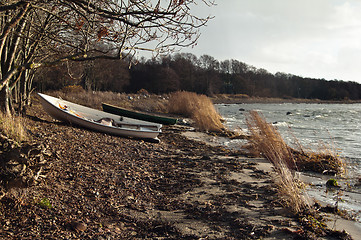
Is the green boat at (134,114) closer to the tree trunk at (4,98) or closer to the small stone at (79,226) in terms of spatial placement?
the tree trunk at (4,98)

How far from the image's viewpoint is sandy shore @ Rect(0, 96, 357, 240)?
3094 mm

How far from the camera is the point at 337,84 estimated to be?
85.4 metres

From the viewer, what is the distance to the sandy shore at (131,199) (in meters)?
3.09

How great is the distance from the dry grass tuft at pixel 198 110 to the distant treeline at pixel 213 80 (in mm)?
22460

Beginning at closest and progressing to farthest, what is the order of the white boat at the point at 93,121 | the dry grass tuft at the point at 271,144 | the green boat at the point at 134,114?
the dry grass tuft at the point at 271,144 → the white boat at the point at 93,121 → the green boat at the point at 134,114

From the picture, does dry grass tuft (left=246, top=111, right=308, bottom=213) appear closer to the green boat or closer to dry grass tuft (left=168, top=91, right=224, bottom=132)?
dry grass tuft (left=168, top=91, right=224, bottom=132)

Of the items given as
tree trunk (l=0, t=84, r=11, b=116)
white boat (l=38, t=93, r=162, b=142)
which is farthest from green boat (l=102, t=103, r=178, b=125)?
tree trunk (l=0, t=84, r=11, b=116)

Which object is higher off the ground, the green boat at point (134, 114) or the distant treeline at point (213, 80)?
the distant treeline at point (213, 80)

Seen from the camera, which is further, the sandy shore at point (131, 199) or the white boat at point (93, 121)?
the white boat at point (93, 121)

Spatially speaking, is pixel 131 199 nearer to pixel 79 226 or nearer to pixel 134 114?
pixel 79 226

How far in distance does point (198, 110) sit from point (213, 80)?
173 feet

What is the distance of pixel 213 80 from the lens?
66812mm

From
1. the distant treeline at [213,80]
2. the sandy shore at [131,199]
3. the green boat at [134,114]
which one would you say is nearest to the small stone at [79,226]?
the sandy shore at [131,199]

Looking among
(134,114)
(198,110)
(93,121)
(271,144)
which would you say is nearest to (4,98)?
(93,121)
